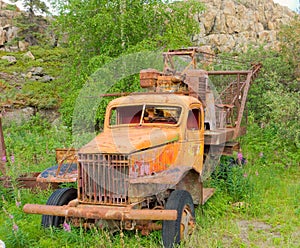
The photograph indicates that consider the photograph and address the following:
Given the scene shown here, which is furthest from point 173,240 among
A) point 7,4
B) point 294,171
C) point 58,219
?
point 7,4

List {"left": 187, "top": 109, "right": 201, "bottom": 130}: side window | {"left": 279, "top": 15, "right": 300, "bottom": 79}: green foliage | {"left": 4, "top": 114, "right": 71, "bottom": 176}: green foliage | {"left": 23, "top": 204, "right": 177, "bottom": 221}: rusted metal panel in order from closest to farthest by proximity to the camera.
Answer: {"left": 23, "top": 204, "right": 177, "bottom": 221}: rusted metal panel → {"left": 187, "top": 109, "right": 201, "bottom": 130}: side window → {"left": 4, "top": 114, "right": 71, "bottom": 176}: green foliage → {"left": 279, "top": 15, "right": 300, "bottom": 79}: green foliage

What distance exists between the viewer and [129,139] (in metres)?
5.33

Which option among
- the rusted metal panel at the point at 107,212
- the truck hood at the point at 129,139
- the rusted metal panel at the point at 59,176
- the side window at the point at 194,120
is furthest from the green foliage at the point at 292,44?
the rusted metal panel at the point at 107,212

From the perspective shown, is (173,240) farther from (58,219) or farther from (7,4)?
(7,4)

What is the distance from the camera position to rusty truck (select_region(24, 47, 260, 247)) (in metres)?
4.85

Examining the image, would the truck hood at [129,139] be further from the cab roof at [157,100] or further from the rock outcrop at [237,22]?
the rock outcrop at [237,22]

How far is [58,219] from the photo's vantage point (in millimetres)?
5496

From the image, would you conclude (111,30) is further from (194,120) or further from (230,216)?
(230,216)

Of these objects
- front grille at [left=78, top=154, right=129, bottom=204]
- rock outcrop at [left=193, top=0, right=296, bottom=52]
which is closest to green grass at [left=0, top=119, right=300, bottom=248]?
front grille at [left=78, top=154, right=129, bottom=204]

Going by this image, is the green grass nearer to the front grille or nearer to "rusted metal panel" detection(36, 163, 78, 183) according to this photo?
the front grille

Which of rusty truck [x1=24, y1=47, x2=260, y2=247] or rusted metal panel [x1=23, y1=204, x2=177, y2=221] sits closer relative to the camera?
rusted metal panel [x1=23, y1=204, x2=177, y2=221]

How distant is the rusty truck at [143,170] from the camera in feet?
15.9

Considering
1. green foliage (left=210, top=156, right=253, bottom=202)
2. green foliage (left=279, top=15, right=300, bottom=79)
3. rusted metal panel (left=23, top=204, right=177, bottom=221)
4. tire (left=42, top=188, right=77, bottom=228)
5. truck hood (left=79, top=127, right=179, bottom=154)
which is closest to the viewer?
rusted metal panel (left=23, top=204, right=177, bottom=221)

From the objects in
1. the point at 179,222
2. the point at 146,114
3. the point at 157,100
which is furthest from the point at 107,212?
the point at 157,100
